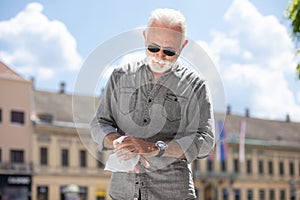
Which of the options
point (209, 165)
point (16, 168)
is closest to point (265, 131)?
point (209, 165)

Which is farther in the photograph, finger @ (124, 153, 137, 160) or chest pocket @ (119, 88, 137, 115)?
chest pocket @ (119, 88, 137, 115)

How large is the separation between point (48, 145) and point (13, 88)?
4.85m

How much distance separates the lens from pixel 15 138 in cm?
3472

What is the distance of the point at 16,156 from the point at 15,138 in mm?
985

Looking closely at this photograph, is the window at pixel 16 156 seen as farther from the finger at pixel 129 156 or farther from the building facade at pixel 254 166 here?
the finger at pixel 129 156

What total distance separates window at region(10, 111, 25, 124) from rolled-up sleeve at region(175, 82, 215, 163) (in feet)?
109

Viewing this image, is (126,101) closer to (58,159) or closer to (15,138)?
(15,138)

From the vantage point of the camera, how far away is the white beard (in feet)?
6.40

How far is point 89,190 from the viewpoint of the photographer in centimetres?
3897

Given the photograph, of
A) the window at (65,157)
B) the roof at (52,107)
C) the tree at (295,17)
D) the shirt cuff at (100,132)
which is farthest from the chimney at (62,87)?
the shirt cuff at (100,132)

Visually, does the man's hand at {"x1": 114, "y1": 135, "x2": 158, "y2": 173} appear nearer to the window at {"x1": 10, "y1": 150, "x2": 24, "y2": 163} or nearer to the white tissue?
the white tissue

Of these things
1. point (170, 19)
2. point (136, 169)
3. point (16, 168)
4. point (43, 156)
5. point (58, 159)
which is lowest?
point (136, 169)

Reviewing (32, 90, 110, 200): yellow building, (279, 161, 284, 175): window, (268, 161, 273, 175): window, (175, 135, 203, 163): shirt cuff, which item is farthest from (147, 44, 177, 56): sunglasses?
(279, 161, 284, 175): window

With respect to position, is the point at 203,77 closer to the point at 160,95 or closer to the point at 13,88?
the point at 160,95
